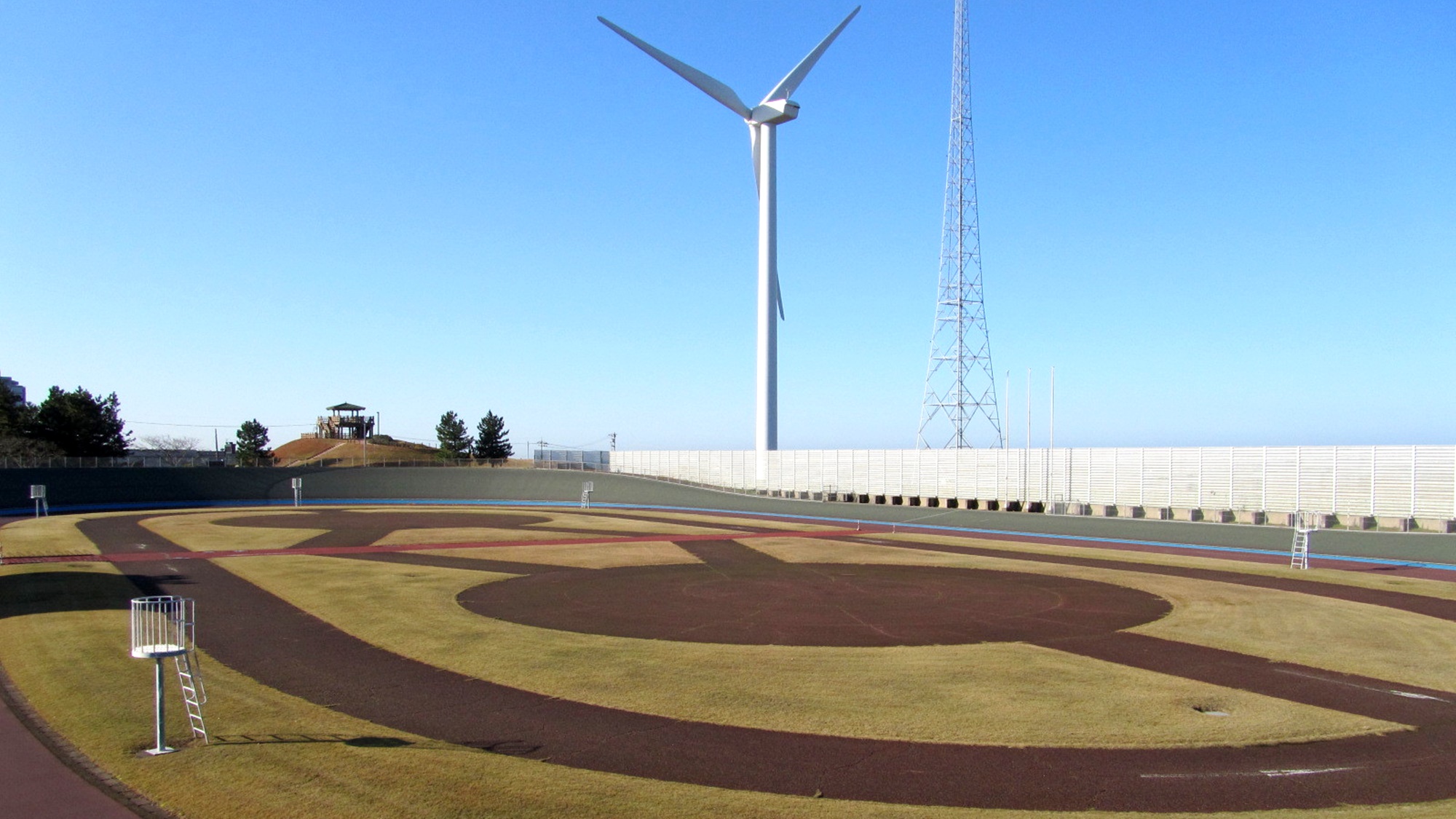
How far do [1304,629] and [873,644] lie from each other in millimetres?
9555

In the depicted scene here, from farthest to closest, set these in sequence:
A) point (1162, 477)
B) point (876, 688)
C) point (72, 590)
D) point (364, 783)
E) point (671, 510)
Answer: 1. point (671, 510)
2. point (1162, 477)
3. point (72, 590)
4. point (876, 688)
5. point (364, 783)

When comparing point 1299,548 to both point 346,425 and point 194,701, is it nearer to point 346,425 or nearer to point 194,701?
point 194,701

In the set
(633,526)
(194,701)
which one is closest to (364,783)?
(194,701)

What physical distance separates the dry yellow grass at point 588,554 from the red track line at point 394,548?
115cm

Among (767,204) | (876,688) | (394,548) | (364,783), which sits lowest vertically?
(394,548)

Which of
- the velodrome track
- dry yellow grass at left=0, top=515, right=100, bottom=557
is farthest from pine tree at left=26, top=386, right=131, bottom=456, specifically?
the velodrome track

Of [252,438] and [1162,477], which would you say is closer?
[1162,477]

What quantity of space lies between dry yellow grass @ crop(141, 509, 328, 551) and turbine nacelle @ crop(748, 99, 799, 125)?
40762mm

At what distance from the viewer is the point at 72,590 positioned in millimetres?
24844

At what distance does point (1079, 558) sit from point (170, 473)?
6919 cm

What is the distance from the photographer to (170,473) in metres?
71.4

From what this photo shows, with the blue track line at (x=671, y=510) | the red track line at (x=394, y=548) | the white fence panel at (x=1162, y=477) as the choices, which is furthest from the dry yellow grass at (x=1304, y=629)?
the red track line at (x=394, y=548)

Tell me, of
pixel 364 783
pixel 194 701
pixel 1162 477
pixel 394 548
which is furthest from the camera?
pixel 1162 477

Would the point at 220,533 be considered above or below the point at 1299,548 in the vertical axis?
below
